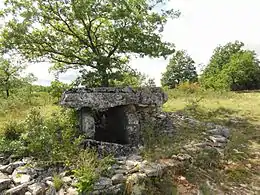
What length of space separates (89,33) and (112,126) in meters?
4.09

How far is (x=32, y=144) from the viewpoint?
302 inches

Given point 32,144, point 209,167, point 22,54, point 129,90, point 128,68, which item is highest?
point 22,54

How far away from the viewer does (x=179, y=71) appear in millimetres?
50906

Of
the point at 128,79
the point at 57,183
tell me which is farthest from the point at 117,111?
the point at 57,183

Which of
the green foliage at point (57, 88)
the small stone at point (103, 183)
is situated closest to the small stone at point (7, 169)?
the small stone at point (103, 183)

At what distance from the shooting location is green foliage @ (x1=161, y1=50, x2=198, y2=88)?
166 ft

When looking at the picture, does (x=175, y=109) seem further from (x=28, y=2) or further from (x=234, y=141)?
(x=28, y=2)

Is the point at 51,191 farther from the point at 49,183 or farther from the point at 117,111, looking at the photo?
the point at 117,111

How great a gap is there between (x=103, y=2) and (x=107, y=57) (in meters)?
2.02

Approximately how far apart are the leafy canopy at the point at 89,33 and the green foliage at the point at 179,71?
38267 mm

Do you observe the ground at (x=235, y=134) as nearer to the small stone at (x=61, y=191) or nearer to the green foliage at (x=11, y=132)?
the small stone at (x=61, y=191)

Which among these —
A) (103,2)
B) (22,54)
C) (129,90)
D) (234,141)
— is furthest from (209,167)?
(22,54)

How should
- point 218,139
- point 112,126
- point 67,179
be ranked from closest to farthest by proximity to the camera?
point 67,179 → point 218,139 → point 112,126

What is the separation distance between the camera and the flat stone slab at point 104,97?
8.56 m
